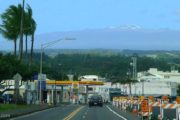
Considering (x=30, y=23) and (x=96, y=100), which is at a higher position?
(x=30, y=23)

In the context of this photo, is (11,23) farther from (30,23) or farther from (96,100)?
(96,100)

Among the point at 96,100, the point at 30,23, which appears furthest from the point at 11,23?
the point at 96,100

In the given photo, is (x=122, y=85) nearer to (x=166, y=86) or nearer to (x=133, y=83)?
(x=133, y=83)

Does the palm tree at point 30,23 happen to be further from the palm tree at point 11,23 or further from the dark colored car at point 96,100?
the dark colored car at point 96,100

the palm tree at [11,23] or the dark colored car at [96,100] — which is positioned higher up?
the palm tree at [11,23]

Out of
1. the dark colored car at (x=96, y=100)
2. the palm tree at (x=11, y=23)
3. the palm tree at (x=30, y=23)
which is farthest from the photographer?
the palm tree at (x=30, y=23)

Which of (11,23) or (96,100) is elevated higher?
(11,23)

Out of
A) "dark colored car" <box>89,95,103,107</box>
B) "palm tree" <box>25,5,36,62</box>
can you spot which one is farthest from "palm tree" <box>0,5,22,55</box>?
"dark colored car" <box>89,95,103,107</box>

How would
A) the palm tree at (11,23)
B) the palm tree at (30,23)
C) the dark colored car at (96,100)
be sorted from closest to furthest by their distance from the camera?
1. the palm tree at (11,23)
2. the dark colored car at (96,100)
3. the palm tree at (30,23)

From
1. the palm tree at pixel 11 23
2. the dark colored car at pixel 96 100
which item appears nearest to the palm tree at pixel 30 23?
the palm tree at pixel 11 23

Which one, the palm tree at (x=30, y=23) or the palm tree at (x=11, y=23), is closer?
the palm tree at (x=11, y=23)

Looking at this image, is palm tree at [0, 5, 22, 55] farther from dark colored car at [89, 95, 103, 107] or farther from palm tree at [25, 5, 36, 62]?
dark colored car at [89, 95, 103, 107]

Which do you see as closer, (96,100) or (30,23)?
(96,100)

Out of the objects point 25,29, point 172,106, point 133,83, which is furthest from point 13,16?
point 133,83
